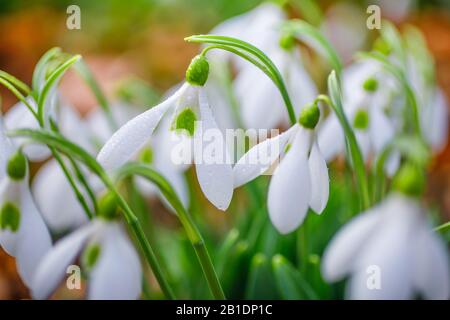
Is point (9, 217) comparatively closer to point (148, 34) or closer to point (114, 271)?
point (114, 271)

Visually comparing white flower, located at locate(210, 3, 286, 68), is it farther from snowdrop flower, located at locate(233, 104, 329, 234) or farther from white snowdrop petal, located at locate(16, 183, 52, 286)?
white snowdrop petal, located at locate(16, 183, 52, 286)

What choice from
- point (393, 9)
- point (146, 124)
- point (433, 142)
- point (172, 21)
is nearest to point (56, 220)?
point (146, 124)

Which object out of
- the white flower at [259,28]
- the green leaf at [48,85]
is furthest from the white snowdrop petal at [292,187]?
the white flower at [259,28]

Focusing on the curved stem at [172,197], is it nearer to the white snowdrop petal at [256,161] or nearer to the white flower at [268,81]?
the white snowdrop petal at [256,161]

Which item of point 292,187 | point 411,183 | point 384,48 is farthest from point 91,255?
point 384,48

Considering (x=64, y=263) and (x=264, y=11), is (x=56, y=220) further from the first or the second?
(x=264, y=11)

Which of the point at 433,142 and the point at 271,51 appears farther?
Answer: the point at 433,142

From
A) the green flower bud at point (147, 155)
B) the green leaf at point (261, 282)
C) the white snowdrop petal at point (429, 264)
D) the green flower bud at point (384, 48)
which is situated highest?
the green flower bud at point (384, 48)
